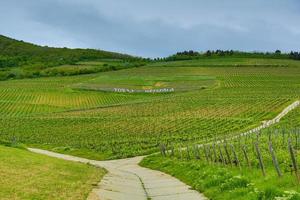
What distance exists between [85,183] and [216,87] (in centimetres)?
12587

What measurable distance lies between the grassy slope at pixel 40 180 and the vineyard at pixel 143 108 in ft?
98.3

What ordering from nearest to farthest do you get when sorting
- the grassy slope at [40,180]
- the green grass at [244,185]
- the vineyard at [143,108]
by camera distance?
the green grass at [244,185] < the grassy slope at [40,180] < the vineyard at [143,108]

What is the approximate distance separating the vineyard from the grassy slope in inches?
1180

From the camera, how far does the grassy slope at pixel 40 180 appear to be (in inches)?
727

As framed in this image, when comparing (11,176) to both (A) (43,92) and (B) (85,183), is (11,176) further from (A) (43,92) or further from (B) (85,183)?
(A) (43,92)

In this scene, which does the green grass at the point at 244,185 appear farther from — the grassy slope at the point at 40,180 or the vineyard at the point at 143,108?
the vineyard at the point at 143,108

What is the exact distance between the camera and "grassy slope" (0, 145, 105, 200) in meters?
18.5

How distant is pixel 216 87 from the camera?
147 m

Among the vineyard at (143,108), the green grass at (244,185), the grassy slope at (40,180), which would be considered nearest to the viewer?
the green grass at (244,185)

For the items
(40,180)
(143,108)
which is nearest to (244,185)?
(40,180)

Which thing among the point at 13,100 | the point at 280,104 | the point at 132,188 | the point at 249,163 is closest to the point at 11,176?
the point at 132,188

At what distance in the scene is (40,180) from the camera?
21.9 metres

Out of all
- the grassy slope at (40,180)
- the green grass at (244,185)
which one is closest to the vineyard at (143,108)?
the grassy slope at (40,180)

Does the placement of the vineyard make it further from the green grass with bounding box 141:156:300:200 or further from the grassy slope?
the green grass with bounding box 141:156:300:200
